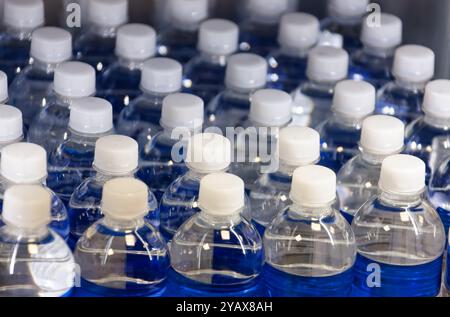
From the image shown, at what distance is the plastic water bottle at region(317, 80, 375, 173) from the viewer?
173 centimetres

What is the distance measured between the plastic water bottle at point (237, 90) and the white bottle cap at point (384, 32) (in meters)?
0.20

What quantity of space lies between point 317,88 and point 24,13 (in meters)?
0.42

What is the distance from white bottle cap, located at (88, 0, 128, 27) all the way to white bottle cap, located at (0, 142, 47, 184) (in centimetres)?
48

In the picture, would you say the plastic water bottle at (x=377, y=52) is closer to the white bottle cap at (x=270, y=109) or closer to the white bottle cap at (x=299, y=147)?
the white bottle cap at (x=270, y=109)

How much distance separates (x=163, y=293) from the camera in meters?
1.50

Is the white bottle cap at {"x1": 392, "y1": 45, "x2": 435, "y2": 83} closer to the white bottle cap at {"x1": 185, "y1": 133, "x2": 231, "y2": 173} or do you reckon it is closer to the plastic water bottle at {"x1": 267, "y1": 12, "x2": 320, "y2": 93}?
the plastic water bottle at {"x1": 267, "y1": 12, "x2": 320, "y2": 93}

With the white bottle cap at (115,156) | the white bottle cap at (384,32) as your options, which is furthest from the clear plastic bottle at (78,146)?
the white bottle cap at (384,32)

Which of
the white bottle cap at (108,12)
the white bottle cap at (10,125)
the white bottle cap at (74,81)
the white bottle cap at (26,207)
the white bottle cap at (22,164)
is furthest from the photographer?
the white bottle cap at (108,12)

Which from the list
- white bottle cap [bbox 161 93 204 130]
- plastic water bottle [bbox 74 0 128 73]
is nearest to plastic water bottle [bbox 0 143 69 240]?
white bottle cap [bbox 161 93 204 130]

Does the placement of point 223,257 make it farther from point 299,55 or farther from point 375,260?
point 299,55

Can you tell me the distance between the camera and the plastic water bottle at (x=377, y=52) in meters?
1.96

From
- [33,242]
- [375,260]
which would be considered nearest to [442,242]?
[375,260]

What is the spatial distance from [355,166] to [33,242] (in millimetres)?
465

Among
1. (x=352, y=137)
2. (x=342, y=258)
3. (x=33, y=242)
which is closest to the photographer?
(x=33, y=242)
